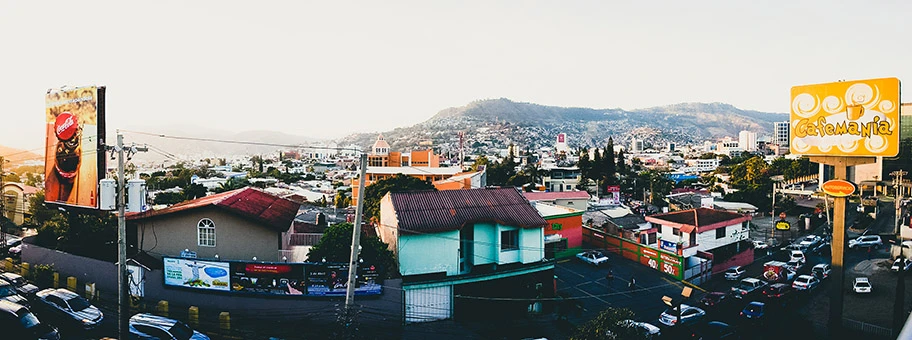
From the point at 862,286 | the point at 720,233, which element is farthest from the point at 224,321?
the point at 862,286

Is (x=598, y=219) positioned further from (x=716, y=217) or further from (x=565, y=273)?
(x=565, y=273)

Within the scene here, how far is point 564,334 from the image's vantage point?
13.3 m

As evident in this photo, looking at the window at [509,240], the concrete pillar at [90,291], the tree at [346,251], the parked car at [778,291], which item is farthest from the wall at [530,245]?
the concrete pillar at [90,291]

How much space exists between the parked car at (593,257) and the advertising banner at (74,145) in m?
16.6

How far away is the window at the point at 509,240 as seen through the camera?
14.8 meters

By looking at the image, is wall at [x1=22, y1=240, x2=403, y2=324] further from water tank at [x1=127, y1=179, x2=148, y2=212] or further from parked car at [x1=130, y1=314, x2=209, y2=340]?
water tank at [x1=127, y1=179, x2=148, y2=212]

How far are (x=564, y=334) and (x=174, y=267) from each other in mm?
9957

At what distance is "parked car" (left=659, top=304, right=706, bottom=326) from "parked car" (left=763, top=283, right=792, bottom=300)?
3.85 meters

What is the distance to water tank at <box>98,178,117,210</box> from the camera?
8570 millimetres

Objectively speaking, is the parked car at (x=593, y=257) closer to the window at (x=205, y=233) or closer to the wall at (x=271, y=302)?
the wall at (x=271, y=302)

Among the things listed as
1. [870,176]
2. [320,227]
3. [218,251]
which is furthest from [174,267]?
[870,176]

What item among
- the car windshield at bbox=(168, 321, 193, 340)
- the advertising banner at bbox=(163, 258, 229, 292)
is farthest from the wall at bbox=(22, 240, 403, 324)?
the car windshield at bbox=(168, 321, 193, 340)

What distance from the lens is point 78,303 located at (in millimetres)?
12289

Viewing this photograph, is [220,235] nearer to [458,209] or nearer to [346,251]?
[346,251]
